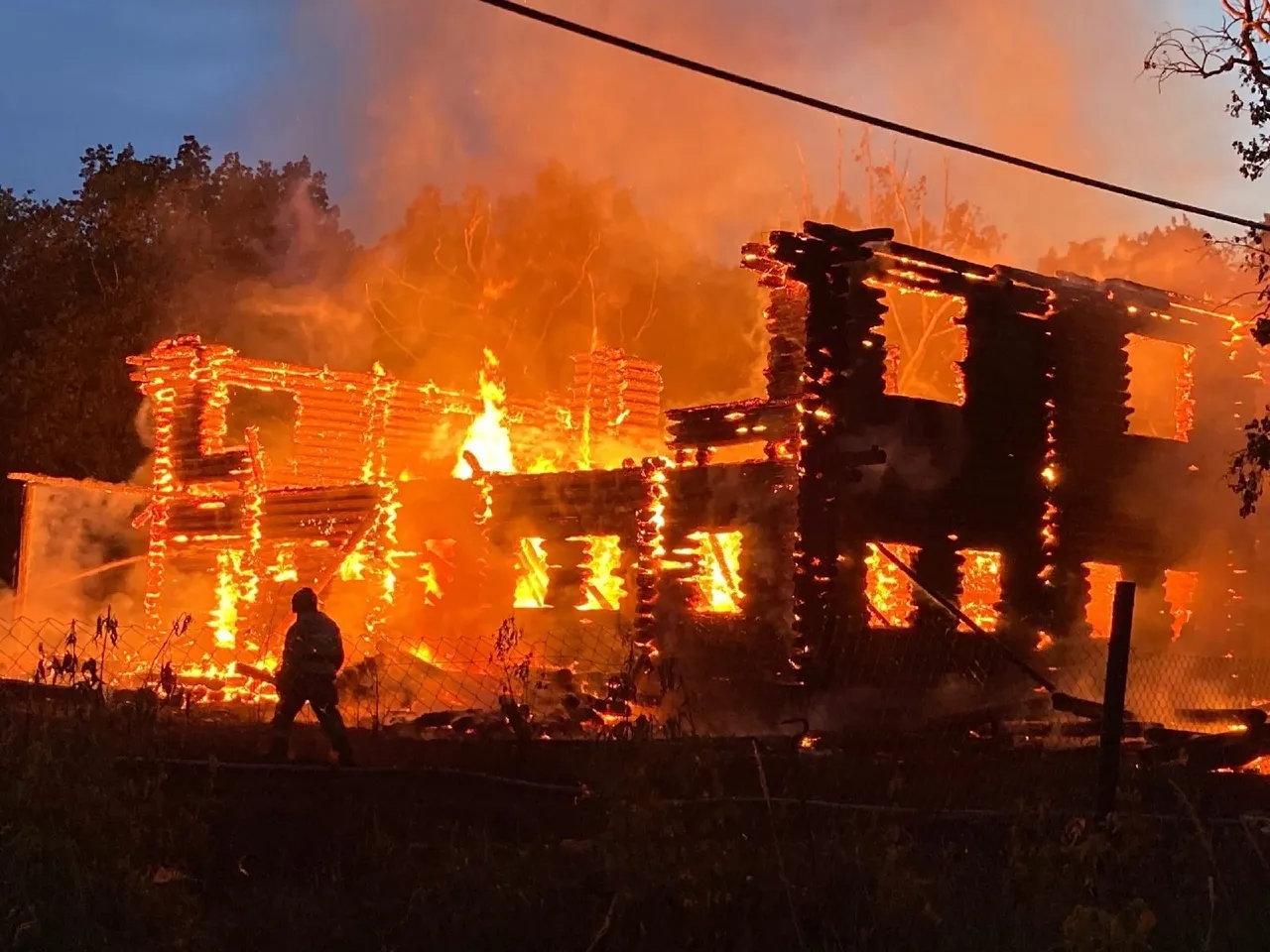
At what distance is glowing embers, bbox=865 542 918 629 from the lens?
19250 mm

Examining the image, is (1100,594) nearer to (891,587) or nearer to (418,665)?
(891,587)

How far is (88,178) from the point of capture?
136 feet

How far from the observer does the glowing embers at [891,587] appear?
19.2 m

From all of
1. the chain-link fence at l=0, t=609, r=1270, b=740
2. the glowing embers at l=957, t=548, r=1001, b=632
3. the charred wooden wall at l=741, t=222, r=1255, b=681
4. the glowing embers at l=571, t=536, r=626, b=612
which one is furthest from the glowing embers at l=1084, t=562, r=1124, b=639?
the glowing embers at l=571, t=536, r=626, b=612

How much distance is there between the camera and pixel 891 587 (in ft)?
65.2

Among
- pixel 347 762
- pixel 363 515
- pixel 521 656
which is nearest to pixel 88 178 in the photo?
pixel 363 515

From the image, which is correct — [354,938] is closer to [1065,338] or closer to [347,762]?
[347,762]

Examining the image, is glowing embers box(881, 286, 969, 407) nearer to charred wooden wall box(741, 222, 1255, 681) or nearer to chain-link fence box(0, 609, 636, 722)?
charred wooden wall box(741, 222, 1255, 681)

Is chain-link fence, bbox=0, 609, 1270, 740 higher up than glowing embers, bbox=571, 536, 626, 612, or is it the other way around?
glowing embers, bbox=571, 536, 626, 612

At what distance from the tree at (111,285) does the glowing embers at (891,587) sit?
2499 centimetres

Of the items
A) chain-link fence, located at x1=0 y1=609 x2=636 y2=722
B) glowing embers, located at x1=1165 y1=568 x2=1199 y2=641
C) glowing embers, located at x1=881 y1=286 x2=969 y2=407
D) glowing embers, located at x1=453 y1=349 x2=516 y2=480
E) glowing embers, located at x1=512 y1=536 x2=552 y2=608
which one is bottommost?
chain-link fence, located at x1=0 y1=609 x2=636 y2=722

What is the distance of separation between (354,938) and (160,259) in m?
37.5

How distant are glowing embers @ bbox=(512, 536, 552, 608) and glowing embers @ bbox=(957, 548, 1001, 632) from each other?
7.06 metres

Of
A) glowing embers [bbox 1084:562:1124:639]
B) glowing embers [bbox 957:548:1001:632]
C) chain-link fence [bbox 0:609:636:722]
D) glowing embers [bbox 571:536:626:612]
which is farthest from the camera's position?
glowing embers [bbox 571:536:626:612]
